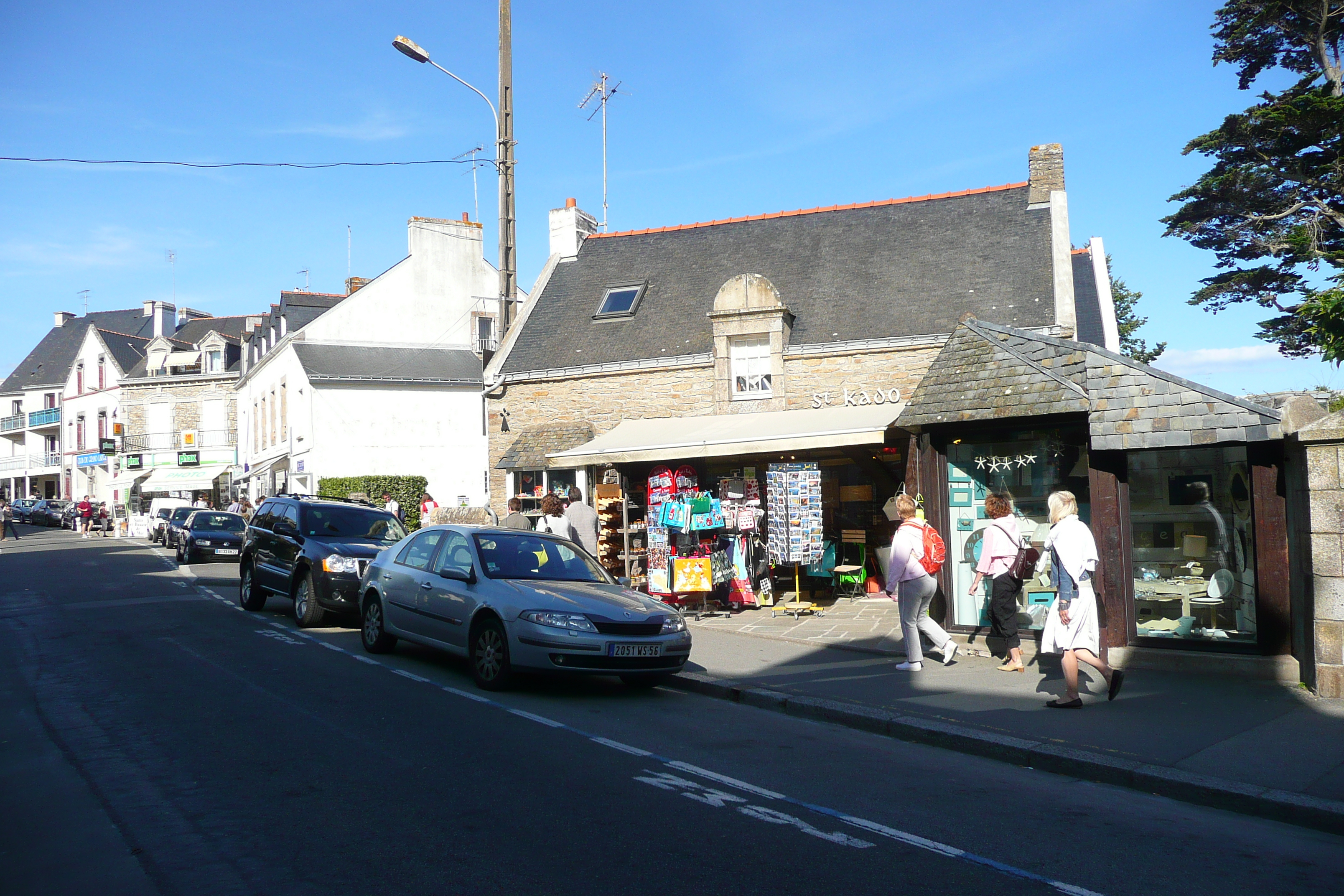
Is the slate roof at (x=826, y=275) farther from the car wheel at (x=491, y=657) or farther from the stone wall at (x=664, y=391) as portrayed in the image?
the car wheel at (x=491, y=657)

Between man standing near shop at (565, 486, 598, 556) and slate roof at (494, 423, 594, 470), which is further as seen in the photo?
slate roof at (494, 423, 594, 470)

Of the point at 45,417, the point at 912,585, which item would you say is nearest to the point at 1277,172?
the point at 912,585

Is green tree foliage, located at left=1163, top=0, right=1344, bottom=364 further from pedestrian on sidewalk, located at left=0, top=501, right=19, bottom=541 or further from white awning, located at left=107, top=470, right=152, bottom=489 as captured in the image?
white awning, located at left=107, top=470, right=152, bottom=489

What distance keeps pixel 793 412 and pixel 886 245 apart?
486 cm

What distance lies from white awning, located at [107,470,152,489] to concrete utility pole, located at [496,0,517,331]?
133 ft

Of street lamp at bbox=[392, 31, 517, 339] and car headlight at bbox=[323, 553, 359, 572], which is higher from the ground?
street lamp at bbox=[392, 31, 517, 339]

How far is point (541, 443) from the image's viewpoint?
19656 millimetres

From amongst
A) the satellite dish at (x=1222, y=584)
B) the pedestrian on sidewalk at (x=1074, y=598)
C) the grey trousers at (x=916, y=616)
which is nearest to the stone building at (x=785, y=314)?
the grey trousers at (x=916, y=616)

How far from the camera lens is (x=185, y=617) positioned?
13445 mm

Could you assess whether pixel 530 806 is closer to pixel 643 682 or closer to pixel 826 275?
pixel 643 682

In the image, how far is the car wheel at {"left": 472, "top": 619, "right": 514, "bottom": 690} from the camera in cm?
860

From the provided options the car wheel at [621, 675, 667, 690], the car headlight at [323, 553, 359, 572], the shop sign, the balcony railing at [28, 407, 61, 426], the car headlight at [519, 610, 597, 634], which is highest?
the balcony railing at [28, 407, 61, 426]

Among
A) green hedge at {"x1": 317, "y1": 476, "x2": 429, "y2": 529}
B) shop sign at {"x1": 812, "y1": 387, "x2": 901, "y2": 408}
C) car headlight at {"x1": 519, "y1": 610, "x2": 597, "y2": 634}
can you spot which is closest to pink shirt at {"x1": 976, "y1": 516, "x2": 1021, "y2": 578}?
car headlight at {"x1": 519, "y1": 610, "x2": 597, "y2": 634}

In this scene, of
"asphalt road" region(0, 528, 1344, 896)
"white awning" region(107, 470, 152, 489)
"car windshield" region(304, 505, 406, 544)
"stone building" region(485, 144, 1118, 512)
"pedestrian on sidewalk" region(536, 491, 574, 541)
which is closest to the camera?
"asphalt road" region(0, 528, 1344, 896)
